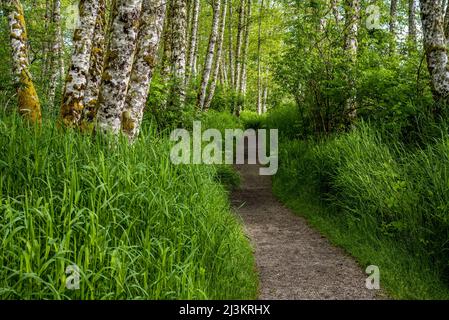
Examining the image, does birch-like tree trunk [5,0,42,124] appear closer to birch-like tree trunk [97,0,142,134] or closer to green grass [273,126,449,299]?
birch-like tree trunk [97,0,142,134]

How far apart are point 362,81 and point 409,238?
5.02 metres

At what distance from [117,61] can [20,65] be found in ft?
11.7

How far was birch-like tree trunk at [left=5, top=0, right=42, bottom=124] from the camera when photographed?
24.5ft

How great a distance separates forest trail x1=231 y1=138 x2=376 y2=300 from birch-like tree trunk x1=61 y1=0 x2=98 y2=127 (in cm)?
372

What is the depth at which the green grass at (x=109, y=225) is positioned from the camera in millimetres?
3213

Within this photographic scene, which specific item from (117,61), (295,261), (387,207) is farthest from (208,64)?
(295,261)

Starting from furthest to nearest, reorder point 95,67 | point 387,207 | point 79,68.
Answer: point 95,67
point 79,68
point 387,207

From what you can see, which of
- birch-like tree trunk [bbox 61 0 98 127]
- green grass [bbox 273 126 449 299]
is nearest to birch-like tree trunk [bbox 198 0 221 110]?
birch-like tree trunk [bbox 61 0 98 127]

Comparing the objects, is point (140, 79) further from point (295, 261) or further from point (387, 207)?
point (387, 207)

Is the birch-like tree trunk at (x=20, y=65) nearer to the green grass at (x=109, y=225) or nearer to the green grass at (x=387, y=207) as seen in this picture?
the green grass at (x=109, y=225)

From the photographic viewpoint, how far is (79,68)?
24.7 feet

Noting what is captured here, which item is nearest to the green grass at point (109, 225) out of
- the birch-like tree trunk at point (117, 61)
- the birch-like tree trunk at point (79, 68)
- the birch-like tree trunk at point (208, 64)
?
the birch-like tree trunk at point (117, 61)
